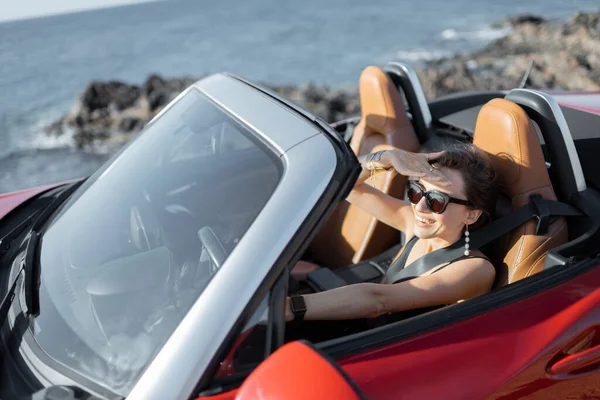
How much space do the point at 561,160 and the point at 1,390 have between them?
192 centimetres

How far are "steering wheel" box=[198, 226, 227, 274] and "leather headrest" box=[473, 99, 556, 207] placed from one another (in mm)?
1110

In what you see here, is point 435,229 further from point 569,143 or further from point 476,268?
point 569,143

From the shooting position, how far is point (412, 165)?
1.95m

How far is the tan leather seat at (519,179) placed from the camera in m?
2.10

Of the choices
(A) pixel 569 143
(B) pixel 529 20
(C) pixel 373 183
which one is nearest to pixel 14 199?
(C) pixel 373 183

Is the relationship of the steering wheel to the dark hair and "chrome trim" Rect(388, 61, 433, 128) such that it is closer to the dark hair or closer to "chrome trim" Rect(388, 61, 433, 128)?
the dark hair

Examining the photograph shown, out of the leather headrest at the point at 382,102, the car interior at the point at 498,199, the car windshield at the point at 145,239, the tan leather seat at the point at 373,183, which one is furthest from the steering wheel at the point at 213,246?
the leather headrest at the point at 382,102

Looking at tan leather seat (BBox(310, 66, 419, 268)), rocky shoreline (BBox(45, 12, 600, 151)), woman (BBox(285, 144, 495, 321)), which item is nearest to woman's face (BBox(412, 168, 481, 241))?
woman (BBox(285, 144, 495, 321))

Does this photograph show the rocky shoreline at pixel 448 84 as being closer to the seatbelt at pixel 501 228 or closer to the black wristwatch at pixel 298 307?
the seatbelt at pixel 501 228

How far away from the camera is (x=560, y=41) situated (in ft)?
50.6

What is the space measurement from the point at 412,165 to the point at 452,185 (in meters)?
0.22

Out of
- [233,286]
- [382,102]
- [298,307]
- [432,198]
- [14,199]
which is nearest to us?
[233,286]

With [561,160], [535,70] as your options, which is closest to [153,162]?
[561,160]

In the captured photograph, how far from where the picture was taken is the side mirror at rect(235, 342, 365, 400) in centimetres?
131
